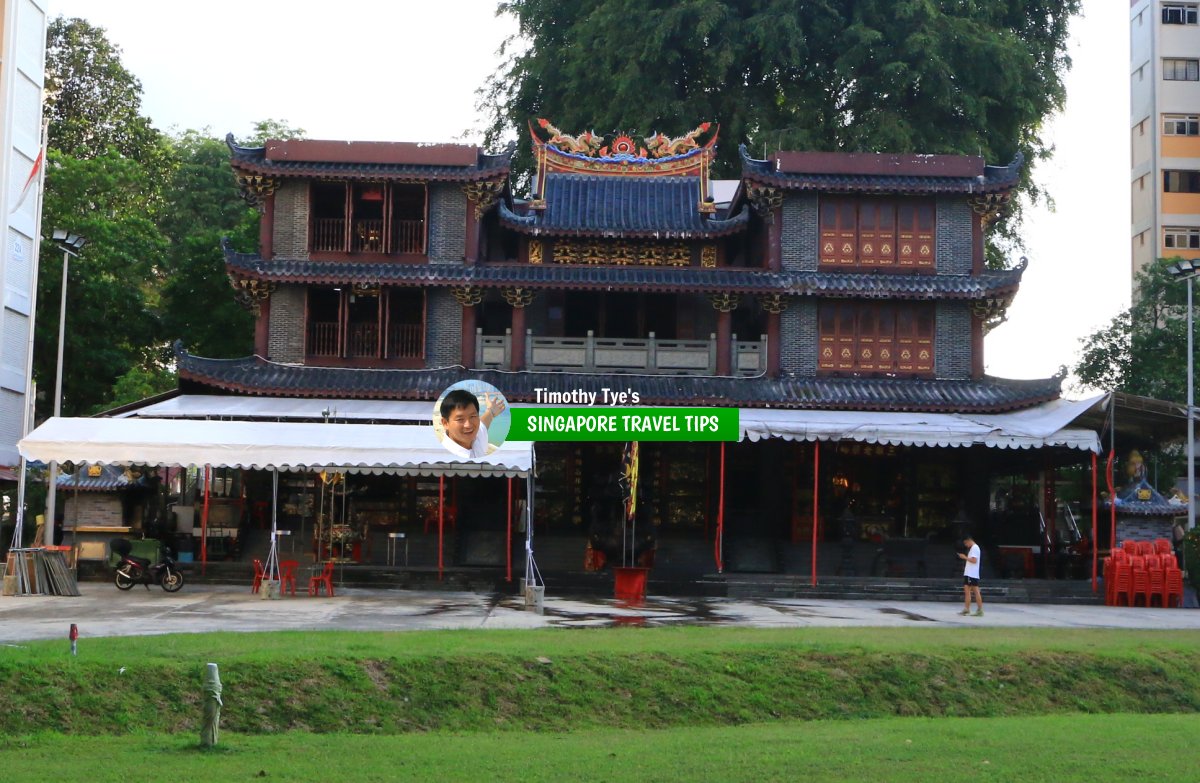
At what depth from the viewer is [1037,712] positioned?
50.3ft

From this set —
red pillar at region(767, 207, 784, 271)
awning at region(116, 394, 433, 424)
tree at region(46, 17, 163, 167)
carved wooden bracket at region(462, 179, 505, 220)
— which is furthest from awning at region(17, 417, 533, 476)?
tree at region(46, 17, 163, 167)

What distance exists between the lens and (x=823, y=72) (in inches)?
1784

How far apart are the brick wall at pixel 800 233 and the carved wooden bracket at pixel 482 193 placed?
6927 mm

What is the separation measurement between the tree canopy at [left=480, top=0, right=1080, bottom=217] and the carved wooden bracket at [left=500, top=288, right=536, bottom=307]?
38.5ft

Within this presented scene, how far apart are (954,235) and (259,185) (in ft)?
54.7

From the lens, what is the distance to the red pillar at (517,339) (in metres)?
33.8

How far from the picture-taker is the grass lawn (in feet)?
35.3

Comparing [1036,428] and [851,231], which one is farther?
[851,231]

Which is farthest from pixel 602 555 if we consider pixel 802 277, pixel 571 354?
pixel 802 277

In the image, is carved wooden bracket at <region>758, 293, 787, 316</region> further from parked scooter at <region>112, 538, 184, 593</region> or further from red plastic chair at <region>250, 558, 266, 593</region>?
parked scooter at <region>112, 538, 184, 593</region>

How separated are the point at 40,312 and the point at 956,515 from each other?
27.4 m

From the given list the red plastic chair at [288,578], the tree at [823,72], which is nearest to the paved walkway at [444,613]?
the red plastic chair at [288,578]

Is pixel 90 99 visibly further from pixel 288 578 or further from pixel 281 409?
pixel 288 578

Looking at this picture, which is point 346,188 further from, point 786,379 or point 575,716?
point 575,716
